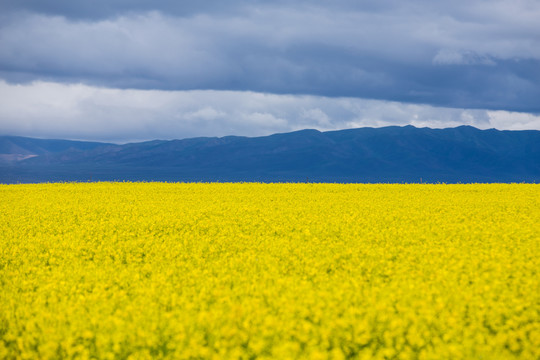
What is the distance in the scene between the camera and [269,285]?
11555 mm

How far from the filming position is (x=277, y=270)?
13.0 metres

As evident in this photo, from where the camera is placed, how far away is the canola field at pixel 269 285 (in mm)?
8789

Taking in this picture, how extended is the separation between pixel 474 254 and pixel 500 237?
3.41 meters

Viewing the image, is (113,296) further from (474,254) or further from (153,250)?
(474,254)

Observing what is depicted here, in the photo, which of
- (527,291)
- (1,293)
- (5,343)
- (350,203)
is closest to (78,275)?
→ (1,293)

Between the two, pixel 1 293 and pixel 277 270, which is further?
pixel 277 270

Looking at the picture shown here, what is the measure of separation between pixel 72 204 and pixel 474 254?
20.9 meters

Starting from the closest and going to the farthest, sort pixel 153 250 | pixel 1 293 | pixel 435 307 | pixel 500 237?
pixel 435 307, pixel 1 293, pixel 153 250, pixel 500 237

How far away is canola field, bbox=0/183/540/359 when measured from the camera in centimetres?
879

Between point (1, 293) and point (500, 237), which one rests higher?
point (500, 237)

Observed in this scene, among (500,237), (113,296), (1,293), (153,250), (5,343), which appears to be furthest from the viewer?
(500,237)

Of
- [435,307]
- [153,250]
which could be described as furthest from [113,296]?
[435,307]

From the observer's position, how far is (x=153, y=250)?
1641 centimetres

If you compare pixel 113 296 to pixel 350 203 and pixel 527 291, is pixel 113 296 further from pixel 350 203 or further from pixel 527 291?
pixel 350 203
